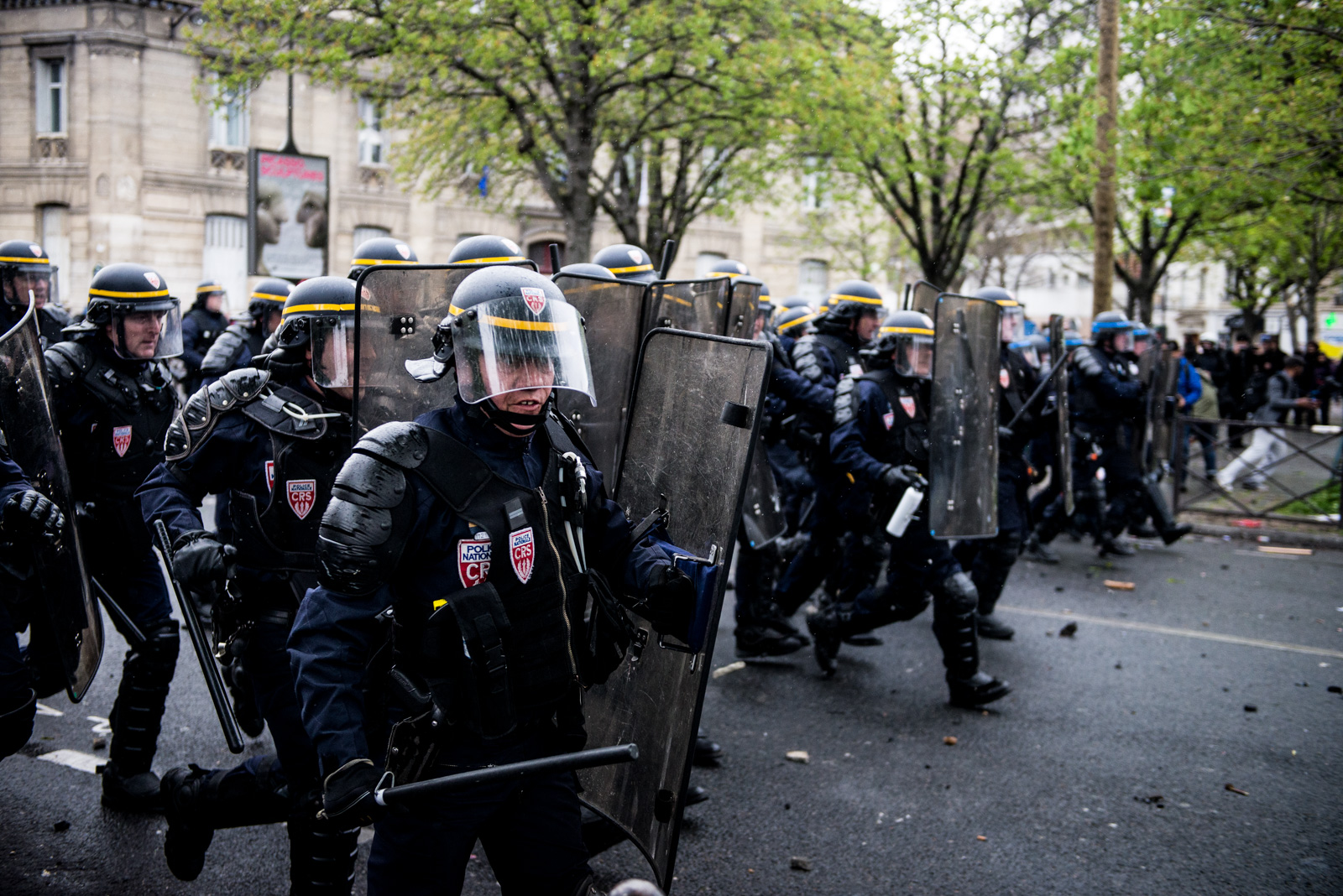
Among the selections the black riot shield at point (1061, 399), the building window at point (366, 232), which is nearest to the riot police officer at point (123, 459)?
the black riot shield at point (1061, 399)

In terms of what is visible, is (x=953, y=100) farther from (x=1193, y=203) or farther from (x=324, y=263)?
(x=324, y=263)

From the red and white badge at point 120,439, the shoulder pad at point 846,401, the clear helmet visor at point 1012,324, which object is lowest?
the red and white badge at point 120,439

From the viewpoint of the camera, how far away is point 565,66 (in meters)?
13.7

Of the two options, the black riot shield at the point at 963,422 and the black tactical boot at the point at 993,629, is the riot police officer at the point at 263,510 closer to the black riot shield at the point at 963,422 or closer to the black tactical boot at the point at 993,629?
the black riot shield at the point at 963,422

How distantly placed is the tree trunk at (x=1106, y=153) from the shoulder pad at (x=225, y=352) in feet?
27.6

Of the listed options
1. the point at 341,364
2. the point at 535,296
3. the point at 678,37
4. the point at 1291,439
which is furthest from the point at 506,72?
the point at 535,296

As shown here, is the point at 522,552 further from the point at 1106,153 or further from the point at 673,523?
the point at 1106,153

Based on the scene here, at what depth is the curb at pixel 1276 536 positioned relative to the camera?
10.3m

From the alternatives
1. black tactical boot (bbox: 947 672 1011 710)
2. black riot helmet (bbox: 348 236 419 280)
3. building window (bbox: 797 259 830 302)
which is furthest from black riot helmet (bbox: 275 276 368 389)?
building window (bbox: 797 259 830 302)

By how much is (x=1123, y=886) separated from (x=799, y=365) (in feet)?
11.2

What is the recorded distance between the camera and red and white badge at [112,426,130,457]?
4.30 meters

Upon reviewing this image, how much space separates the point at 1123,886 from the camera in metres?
3.57

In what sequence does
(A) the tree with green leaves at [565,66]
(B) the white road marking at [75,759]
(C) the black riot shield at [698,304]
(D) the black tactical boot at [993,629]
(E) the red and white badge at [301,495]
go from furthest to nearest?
1. (A) the tree with green leaves at [565,66]
2. (D) the black tactical boot at [993,629]
3. (C) the black riot shield at [698,304]
4. (B) the white road marking at [75,759]
5. (E) the red and white badge at [301,495]

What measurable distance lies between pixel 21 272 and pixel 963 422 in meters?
5.48
